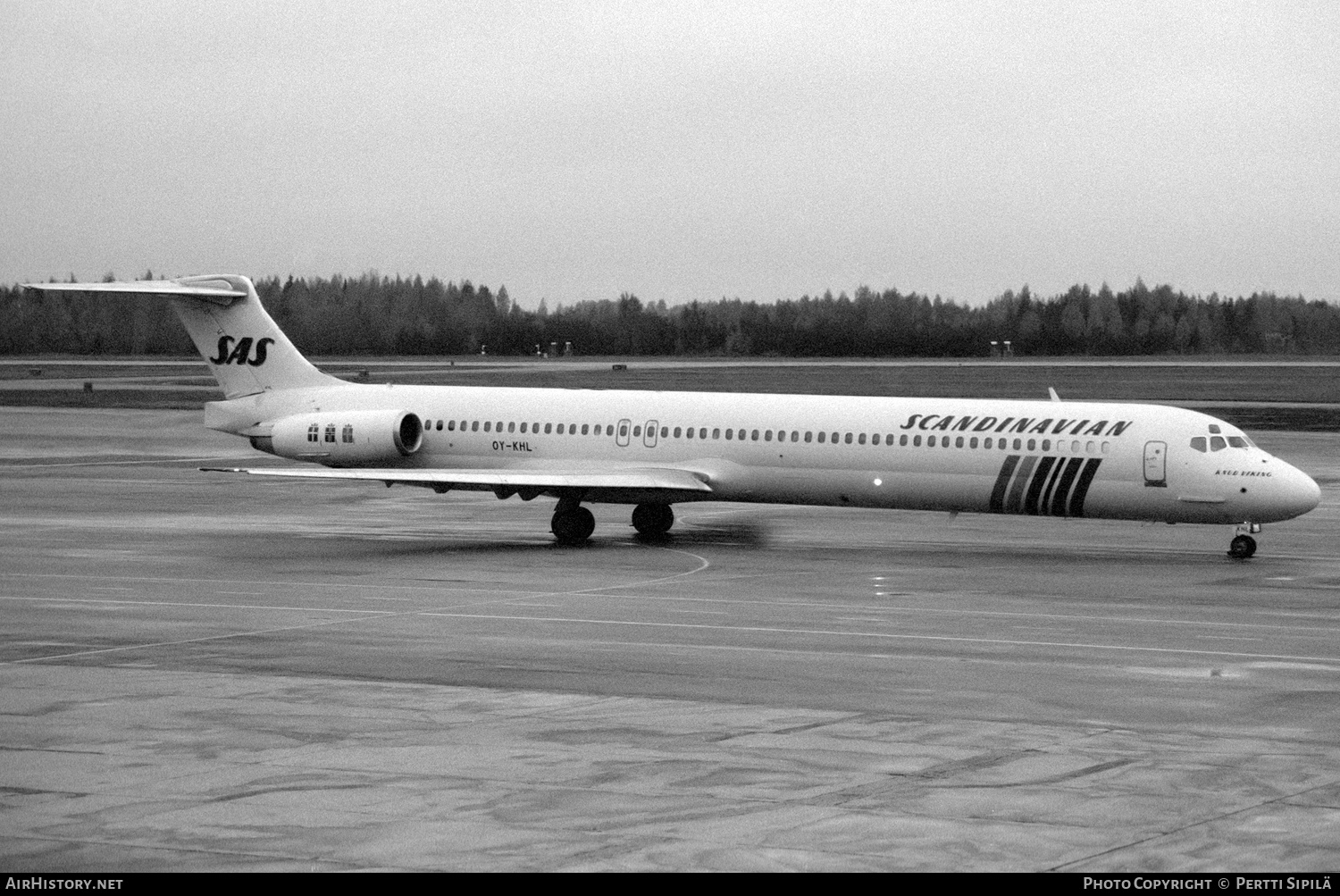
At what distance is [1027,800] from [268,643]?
1106 cm

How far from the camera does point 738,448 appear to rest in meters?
34.7

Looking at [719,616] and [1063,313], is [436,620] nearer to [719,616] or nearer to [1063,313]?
[719,616]

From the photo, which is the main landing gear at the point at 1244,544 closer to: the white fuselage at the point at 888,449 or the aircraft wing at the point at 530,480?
the white fuselage at the point at 888,449

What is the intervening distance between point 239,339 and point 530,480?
9.58 meters

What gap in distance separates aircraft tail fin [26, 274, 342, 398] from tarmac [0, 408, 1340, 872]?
16.7 ft

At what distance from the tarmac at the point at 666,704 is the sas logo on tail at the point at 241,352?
17.3ft

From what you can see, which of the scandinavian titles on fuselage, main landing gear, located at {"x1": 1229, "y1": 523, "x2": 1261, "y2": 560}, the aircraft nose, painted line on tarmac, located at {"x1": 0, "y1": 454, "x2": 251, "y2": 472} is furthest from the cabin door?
painted line on tarmac, located at {"x1": 0, "y1": 454, "x2": 251, "y2": 472}

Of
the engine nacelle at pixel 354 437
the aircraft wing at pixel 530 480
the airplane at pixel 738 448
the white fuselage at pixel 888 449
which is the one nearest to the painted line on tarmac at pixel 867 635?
the airplane at pixel 738 448

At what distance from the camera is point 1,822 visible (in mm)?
12734

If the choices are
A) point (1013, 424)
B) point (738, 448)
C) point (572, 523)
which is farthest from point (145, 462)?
point (1013, 424)

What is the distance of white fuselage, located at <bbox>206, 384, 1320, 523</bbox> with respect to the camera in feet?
105

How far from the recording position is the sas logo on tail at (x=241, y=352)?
3994 cm

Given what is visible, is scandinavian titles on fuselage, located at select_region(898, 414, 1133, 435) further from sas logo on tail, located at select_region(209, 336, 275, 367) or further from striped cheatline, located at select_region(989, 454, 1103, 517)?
sas logo on tail, located at select_region(209, 336, 275, 367)
